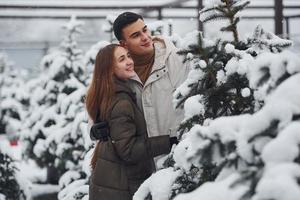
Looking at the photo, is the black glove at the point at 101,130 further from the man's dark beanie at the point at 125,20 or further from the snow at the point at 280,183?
the snow at the point at 280,183

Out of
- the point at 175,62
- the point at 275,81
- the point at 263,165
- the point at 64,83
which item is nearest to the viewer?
the point at 263,165

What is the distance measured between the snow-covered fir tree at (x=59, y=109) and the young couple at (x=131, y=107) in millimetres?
4164

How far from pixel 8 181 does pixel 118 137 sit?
3.26m

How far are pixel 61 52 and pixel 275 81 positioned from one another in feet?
26.0

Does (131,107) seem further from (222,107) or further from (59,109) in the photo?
(59,109)

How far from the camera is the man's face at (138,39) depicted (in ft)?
11.3

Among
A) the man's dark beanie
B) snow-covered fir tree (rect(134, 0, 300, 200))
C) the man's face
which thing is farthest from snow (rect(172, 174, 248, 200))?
the man's dark beanie

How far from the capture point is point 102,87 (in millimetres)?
3217

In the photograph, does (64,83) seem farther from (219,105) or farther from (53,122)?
(219,105)

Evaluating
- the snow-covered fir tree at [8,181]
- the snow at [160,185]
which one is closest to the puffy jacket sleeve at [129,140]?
the snow at [160,185]

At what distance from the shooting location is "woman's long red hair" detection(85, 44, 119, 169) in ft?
10.4

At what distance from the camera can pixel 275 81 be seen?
5.49ft

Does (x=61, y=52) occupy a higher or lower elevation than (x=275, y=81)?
higher

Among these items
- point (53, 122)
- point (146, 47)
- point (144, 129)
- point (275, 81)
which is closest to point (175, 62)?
point (146, 47)
